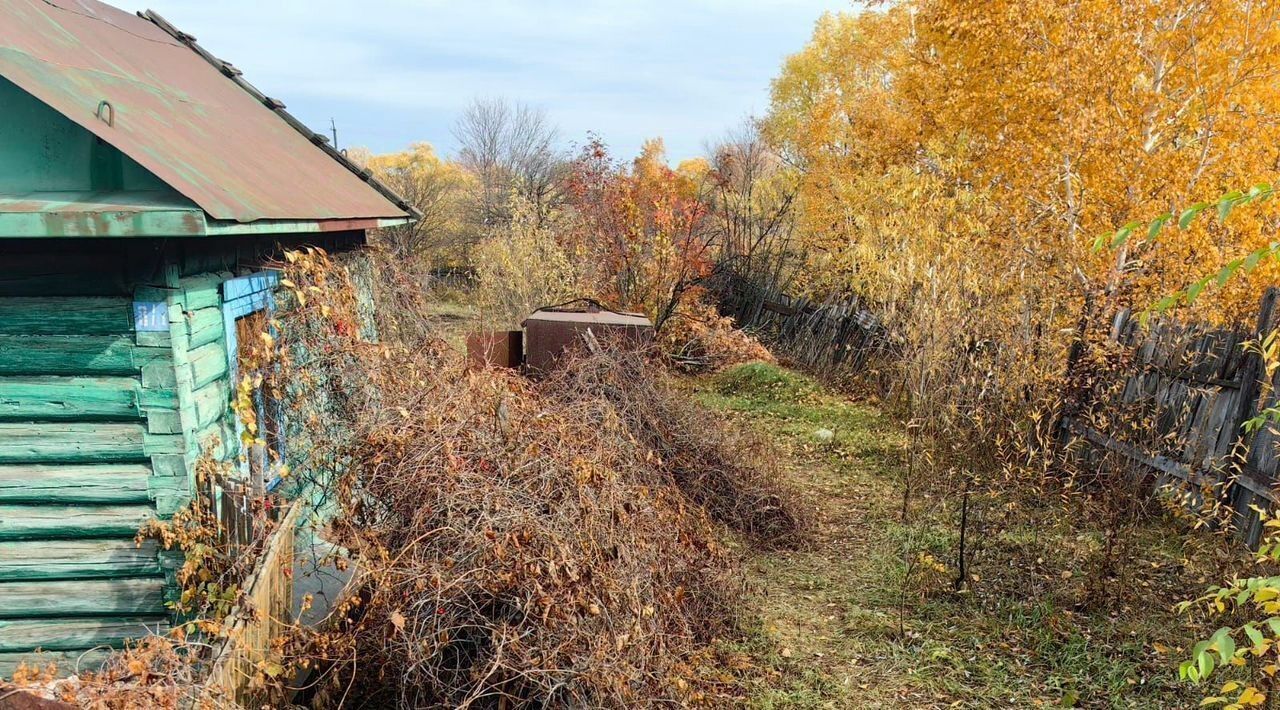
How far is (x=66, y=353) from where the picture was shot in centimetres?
395

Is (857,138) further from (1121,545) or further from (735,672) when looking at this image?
(735,672)

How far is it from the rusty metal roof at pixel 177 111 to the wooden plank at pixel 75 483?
154cm

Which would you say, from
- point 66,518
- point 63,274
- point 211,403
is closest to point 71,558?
point 66,518

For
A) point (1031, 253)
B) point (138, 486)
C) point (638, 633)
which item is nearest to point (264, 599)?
point (138, 486)

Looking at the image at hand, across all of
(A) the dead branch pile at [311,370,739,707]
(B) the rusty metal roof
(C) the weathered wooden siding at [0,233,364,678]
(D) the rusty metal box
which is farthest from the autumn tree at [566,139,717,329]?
(C) the weathered wooden siding at [0,233,364,678]

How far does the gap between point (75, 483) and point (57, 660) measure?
970mm

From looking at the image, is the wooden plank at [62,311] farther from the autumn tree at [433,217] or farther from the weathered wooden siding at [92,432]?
the autumn tree at [433,217]

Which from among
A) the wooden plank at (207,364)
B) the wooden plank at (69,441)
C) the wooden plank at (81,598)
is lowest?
the wooden plank at (81,598)

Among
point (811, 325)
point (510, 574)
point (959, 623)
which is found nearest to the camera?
point (510, 574)

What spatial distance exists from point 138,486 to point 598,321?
485 centimetres

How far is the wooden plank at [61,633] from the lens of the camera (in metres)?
4.16

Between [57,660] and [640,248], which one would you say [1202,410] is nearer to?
[57,660]

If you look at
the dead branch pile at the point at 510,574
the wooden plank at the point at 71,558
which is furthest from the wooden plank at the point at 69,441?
the dead branch pile at the point at 510,574

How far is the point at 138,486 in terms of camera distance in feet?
13.4
